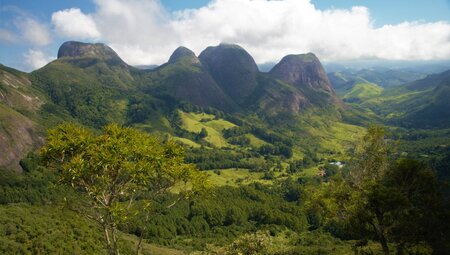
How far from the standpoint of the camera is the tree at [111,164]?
27609 millimetres

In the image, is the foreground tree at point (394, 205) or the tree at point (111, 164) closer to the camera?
the tree at point (111, 164)

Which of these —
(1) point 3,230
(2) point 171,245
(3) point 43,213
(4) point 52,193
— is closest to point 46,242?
(1) point 3,230

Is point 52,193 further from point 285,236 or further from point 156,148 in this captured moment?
point 156,148

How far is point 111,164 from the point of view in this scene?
92.6 ft

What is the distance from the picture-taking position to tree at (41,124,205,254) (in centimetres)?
2761

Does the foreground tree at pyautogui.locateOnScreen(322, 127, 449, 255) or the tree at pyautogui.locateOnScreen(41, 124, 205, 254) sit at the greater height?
the tree at pyautogui.locateOnScreen(41, 124, 205, 254)

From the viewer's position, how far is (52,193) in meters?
196

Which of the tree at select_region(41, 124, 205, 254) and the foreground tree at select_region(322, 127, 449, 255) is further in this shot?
the foreground tree at select_region(322, 127, 449, 255)

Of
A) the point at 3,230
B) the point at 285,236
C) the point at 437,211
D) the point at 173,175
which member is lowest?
the point at 285,236

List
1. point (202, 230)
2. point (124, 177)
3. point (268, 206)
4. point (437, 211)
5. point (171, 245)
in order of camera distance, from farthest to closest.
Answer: point (268, 206) < point (202, 230) < point (171, 245) < point (437, 211) < point (124, 177)

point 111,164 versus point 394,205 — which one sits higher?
point 111,164

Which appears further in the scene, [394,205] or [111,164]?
[394,205]

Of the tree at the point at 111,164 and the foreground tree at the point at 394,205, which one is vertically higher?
the tree at the point at 111,164

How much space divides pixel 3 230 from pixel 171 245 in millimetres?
69959
